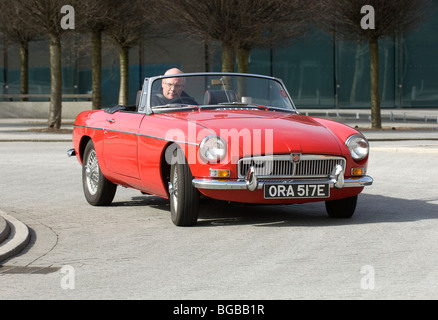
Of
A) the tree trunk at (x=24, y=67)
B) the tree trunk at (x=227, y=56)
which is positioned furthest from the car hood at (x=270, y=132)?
the tree trunk at (x=24, y=67)

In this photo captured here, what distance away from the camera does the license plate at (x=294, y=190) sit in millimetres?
8829

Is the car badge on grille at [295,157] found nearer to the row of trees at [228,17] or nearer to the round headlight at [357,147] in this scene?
the round headlight at [357,147]

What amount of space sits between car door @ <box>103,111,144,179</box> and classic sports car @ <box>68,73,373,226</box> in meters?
0.01

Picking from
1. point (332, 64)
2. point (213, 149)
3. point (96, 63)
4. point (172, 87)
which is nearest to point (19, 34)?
point (96, 63)

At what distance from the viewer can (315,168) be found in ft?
29.7

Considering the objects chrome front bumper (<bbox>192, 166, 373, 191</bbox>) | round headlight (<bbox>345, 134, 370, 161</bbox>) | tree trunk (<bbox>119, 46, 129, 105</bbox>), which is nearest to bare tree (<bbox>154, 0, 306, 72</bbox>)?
tree trunk (<bbox>119, 46, 129, 105</bbox>)

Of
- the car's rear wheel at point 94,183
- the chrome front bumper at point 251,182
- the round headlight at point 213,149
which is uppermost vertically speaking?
the round headlight at point 213,149

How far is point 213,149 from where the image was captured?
8.81m

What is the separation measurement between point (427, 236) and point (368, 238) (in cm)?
56

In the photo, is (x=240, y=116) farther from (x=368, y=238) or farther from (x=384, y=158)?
(x=384, y=158)

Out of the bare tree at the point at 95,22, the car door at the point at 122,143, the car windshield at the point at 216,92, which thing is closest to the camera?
the car door at the point at 122,143

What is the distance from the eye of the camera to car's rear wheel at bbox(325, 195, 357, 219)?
9.62 m

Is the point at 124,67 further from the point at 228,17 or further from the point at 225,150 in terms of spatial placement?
the point at 225,150
